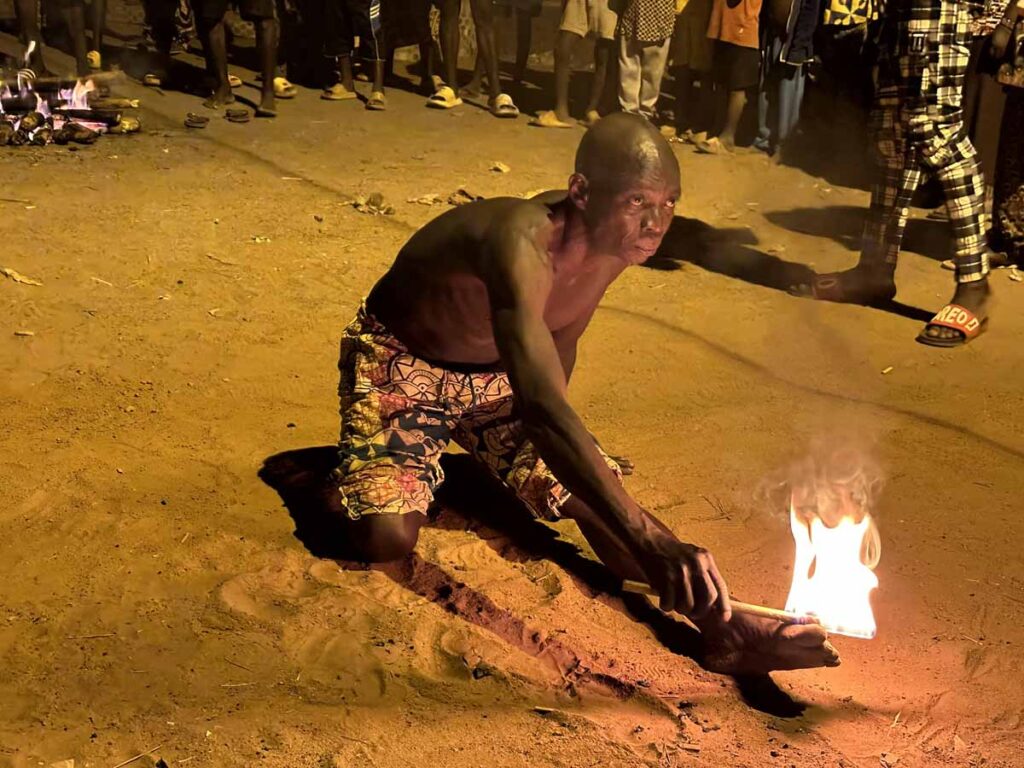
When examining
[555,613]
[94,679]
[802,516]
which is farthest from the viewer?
[802,516]

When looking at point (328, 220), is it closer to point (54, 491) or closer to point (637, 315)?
point (637, 315)

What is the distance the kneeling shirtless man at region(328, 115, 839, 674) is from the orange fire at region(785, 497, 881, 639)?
0.13 meters

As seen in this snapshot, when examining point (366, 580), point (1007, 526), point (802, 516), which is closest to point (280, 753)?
point (366, 580)

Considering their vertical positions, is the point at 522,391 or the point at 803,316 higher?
the point at 522,391

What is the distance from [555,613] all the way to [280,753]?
0.90 metres

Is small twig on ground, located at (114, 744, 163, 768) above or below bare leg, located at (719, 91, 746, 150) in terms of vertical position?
below

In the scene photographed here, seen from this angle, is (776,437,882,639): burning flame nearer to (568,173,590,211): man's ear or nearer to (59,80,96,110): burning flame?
(568,173,590,211): man's ear

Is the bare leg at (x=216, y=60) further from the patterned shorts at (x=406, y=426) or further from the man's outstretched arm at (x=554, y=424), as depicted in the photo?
the man's outstretched arm at (x=554, y=424)

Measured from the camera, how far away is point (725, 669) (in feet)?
9.43

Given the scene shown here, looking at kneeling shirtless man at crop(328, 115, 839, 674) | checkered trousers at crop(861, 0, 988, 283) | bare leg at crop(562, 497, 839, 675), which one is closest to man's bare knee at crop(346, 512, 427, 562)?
kneeling shirtless man at crop(328, 115, 839, 674)

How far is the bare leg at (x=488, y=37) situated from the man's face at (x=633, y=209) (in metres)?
7.05

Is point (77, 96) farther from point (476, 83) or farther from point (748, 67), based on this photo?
point (748, 67)

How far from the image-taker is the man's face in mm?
2609

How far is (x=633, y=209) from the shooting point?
263 cm
